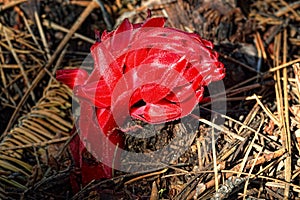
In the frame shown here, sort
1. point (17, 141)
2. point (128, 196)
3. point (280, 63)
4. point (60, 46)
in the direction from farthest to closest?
1. point (60, 46)
2. point (280, 63)
3. point (17, 141)
4. point (128, 196)

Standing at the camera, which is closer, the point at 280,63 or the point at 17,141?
the point at 17,141

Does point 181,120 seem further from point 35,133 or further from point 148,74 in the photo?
point 35,133

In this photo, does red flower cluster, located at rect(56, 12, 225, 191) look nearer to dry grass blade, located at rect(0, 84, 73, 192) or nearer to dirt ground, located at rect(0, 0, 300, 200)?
dirt ground, located at rect(0, 0, 300, 200)

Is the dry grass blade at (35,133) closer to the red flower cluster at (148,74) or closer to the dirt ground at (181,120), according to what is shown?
the dirt ground at (181,120)

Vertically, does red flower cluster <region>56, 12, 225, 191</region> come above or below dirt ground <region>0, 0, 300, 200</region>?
above

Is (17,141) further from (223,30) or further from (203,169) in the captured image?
(223,30)

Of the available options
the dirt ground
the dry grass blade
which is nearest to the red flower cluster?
the dirt ground

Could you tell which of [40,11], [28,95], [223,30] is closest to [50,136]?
[28,95]
